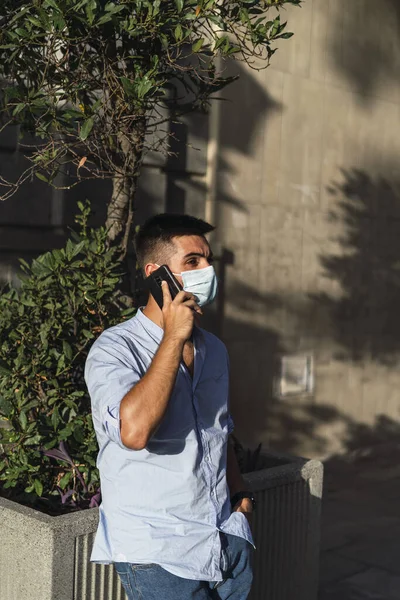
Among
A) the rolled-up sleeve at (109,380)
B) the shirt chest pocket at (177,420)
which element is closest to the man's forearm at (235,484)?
the shirt chest pocket at (177,420)

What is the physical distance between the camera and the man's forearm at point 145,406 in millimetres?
2383

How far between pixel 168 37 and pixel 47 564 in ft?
7.24

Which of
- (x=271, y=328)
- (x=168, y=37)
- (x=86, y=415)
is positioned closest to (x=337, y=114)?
(x=271, y=328)

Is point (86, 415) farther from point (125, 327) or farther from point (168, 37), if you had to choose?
point (168, 37)

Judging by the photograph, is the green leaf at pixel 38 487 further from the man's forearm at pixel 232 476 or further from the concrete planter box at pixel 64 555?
the man's forearm at pixel 232 476

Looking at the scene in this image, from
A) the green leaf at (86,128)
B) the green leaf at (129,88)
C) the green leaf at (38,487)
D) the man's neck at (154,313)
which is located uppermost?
the green leaf at (129,88)

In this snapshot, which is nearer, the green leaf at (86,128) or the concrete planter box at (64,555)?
the concrete planter box at (64,555)

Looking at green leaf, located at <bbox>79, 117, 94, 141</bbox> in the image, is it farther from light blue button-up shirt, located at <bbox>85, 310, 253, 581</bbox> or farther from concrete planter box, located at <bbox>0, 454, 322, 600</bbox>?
concrete planter box, located at <bbox>0, 454, 322, 600</bbox>

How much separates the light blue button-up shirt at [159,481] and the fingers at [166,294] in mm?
182

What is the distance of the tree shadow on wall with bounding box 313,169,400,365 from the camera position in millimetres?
7965

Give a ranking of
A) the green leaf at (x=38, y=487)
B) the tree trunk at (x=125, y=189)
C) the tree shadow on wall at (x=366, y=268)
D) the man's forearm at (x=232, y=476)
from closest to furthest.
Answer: the man's forearm at (x=232, y=476)
the green leaf at (x=38, y=487)
the tree trunk at (x=125, y=189)
the tree shadow on wall at (x=366, y=268)

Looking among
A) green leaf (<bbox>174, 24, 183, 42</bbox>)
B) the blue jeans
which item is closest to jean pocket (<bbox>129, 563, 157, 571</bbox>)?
the blue jeans

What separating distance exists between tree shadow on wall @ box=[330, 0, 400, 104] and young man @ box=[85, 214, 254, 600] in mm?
5547

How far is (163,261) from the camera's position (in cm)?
288
